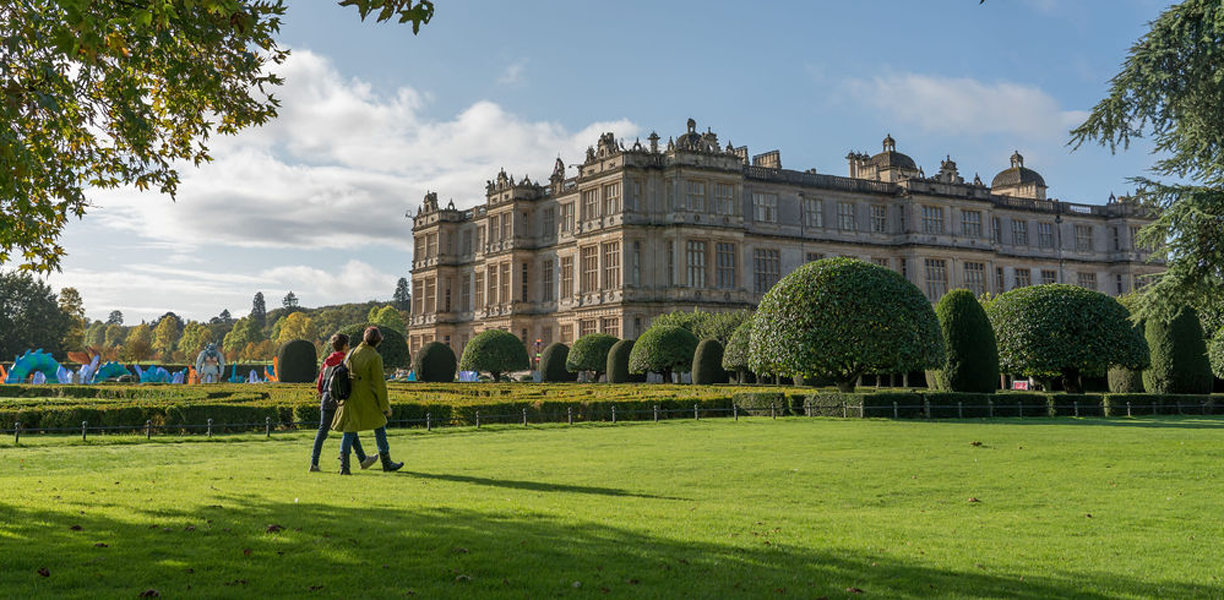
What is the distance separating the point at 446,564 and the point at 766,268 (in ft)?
157

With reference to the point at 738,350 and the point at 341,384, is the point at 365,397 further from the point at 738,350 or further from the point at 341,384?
the point at 738,350

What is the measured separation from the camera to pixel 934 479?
34.4 feet

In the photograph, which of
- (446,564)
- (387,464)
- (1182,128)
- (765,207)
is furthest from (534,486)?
(765,207)

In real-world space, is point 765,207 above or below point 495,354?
above

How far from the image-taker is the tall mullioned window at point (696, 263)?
48500mm

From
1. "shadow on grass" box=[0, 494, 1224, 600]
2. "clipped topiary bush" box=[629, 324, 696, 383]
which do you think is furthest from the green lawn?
"clipped topiary bush" box=[629, 324, 696, 383]

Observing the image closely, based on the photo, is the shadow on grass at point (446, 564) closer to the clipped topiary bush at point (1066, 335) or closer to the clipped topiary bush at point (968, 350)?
the clipped topiary bush at point (968, 350)

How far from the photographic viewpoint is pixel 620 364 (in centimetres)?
4128

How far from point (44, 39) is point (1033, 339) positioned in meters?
28.9

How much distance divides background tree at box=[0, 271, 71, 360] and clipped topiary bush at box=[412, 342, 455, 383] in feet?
144

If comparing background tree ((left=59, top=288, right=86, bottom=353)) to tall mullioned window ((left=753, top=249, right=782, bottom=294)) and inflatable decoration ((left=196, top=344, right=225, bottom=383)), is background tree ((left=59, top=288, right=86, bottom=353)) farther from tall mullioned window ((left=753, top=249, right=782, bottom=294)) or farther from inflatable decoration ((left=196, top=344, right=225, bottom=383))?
tall mullioned window ((left=753, top=249, right=782, bottom=294))

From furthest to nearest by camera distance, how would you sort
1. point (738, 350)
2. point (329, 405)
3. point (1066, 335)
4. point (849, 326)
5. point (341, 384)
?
point (738, 350), point (1066, 335), point (849, 326), point (329, 405), point (341, 384)

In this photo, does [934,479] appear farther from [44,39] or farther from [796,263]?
[796,263]

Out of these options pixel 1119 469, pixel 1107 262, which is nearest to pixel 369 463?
pixel 1119 469
